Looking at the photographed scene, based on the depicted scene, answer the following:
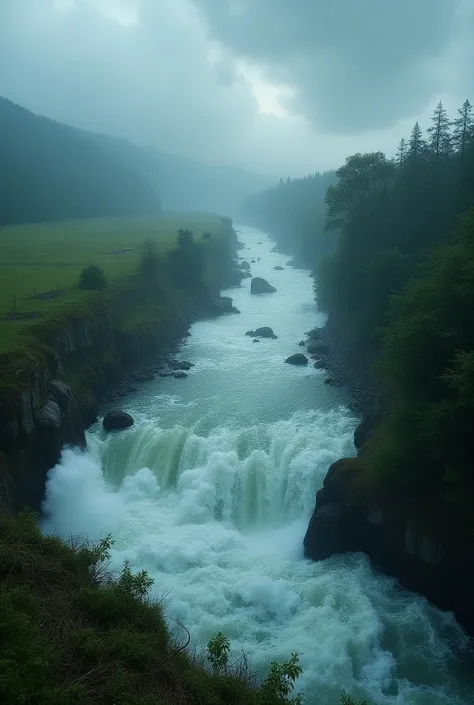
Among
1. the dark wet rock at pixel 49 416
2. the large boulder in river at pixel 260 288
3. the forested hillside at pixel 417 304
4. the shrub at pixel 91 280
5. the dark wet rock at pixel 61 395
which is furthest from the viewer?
the large boulder in river at pixel 260 288

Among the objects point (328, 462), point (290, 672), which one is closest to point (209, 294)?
point (328, 462)

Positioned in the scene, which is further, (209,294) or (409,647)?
(209,294)

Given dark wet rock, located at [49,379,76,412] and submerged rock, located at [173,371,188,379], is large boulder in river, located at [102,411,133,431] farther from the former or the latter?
submerged rock, located at [173,371,188,379]

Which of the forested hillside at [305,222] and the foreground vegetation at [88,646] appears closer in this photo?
the foreground vegetation at [88,646]


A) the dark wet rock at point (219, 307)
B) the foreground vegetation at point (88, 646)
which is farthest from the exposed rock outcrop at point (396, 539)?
the dark wet rock at point (219, 307)

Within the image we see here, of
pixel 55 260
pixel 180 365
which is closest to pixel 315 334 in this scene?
pixel 180 365

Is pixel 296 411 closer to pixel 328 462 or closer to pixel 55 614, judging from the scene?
pixel 328 462

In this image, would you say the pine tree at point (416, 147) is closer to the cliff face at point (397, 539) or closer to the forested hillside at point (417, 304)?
the forested hillside at point (417, 304)
